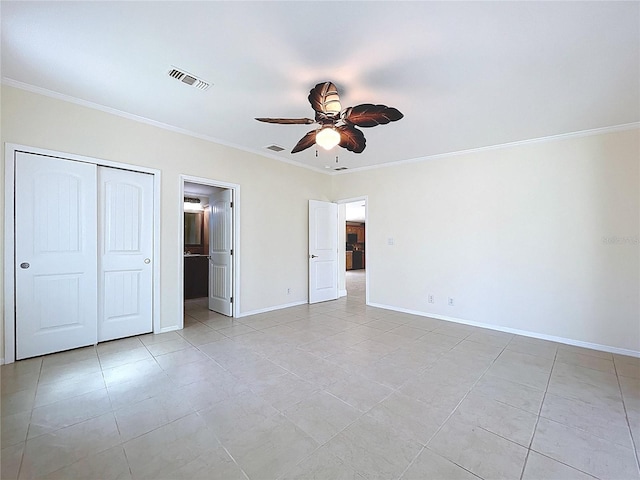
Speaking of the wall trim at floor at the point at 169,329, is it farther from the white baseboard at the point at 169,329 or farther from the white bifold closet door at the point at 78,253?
the white bifold closet door at the point at 78,253

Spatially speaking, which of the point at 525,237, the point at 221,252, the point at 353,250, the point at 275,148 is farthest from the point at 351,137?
the point at 353,250

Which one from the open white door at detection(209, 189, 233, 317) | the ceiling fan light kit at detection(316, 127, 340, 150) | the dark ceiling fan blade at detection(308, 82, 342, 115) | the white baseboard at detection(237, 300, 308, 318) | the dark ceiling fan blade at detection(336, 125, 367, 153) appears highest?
the dark ceiling fan blade at detection(308, 82, 342, 115)

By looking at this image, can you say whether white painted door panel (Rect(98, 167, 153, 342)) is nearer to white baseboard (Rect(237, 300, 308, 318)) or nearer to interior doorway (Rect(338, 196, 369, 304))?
white baseboard (Rect(237, 300, 308, 318))

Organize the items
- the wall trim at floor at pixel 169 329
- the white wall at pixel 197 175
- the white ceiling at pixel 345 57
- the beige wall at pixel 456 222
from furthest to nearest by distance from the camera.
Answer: the wall trim at floor at pixel 169 329 < the beige wall at pixel 456 222 < the white wall at pixel 197 175 < the white ceiling at pixel 345 57

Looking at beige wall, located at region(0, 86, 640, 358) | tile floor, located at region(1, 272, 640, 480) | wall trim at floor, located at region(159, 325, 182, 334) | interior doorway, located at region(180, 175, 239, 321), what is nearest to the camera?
tile floor, located at region(1, 272, 640, 480)

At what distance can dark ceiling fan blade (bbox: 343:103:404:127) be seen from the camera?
224 cm

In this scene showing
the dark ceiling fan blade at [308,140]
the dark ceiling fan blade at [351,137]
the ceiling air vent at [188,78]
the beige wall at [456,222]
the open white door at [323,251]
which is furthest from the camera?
the open white door at [323,251]

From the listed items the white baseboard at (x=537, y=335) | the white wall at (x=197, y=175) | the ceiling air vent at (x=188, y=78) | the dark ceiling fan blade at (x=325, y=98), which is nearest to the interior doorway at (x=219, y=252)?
the white wall at (x=197, y=175)

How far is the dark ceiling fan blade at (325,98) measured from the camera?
2330 millimetres

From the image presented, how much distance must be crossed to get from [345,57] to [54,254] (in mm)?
3412

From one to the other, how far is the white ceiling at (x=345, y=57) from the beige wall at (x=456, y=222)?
0.37 meters

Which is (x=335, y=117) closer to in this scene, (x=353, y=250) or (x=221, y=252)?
(x=221, y=252)

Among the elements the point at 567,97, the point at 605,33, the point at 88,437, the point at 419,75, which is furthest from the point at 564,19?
the point at 88,437

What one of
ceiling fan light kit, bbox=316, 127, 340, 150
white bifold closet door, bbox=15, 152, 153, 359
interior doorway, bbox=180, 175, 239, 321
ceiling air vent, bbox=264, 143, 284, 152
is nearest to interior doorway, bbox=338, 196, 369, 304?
ceiling air vent, bbox=264, 143, 284, 152
